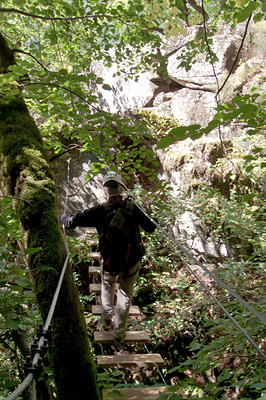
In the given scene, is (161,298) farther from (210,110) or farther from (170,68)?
(170,68)

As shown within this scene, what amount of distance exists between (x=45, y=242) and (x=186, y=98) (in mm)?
7613

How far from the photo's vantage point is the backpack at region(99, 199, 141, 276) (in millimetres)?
2326

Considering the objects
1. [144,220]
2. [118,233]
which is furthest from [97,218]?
[144,220]

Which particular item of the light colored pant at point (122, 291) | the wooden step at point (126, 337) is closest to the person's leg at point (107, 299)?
the light colored pant at point (122, 291)

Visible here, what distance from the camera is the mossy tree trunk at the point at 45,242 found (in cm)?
145

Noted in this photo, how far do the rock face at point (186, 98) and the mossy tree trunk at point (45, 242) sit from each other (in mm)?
4060

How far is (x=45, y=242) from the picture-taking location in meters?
1.67

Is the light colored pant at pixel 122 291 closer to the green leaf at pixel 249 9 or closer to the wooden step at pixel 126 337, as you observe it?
the wooden step at pixel 126 337

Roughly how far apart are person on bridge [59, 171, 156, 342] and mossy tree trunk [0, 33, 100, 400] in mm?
605

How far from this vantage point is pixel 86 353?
156 centimetres

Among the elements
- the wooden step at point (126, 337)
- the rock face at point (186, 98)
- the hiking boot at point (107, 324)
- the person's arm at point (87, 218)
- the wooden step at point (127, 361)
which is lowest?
the wooden step at point (127, 361)

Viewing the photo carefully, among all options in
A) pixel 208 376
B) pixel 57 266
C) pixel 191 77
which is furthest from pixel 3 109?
pixel 191 77

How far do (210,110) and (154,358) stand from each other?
7.02 metres


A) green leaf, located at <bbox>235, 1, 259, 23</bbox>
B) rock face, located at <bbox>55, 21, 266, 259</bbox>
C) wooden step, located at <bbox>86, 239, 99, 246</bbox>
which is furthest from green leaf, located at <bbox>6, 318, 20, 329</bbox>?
rock face, located at <bbox>55, 21, 266, 259</bbox>
